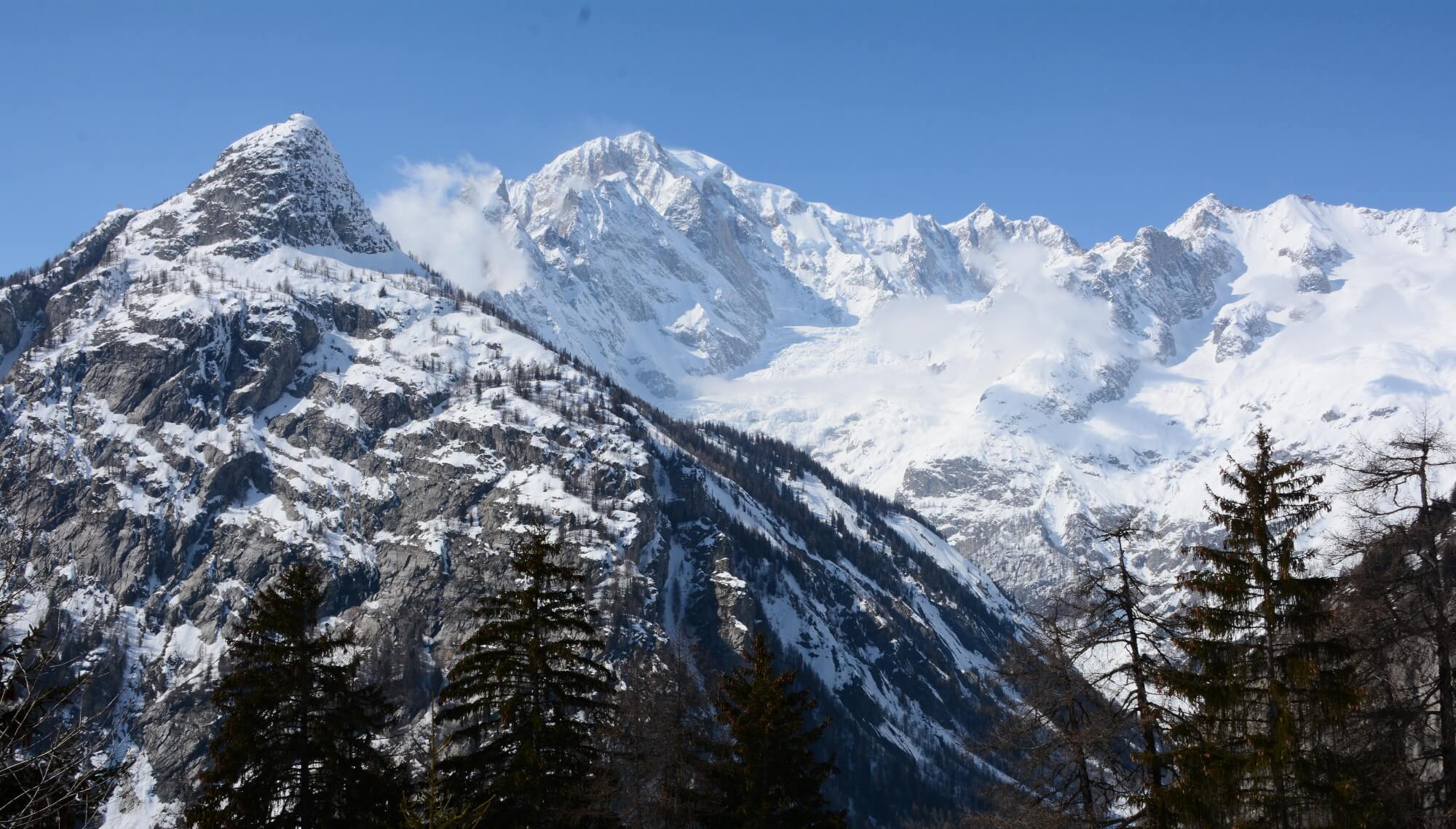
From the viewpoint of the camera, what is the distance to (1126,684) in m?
27.2

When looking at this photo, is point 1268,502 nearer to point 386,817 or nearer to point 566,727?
point 566,727

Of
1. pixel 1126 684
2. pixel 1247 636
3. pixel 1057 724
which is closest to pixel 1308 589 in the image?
pixel 1247 636

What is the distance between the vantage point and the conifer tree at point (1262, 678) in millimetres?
23109

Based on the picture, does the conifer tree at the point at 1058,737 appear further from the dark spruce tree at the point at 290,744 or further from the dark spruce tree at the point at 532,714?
the dark spruce tree at the point at 290,744

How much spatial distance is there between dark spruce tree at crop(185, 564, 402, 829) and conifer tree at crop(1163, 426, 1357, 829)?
848 inches

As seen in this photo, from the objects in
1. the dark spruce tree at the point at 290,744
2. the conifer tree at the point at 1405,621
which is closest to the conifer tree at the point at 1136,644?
the conifer tree at the point at 1405,621

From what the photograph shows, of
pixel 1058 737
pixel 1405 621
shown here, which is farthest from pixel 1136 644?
pixel 1405 621

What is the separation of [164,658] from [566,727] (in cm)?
19658

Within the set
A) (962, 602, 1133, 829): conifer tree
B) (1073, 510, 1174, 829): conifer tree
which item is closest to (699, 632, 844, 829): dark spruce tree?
(962, 602, 1133, 829): conifer tree

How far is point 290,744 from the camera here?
101 ft

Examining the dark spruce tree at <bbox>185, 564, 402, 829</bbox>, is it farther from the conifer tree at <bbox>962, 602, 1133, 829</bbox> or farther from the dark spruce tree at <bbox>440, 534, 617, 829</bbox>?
the conifer tree at <bbox>962, 602, 1133, 829</bbox>

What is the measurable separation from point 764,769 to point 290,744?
13.8 m

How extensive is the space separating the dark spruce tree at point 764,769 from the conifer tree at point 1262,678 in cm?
1233

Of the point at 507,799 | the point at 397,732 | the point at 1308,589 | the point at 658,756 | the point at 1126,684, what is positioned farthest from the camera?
the point at 397,732
